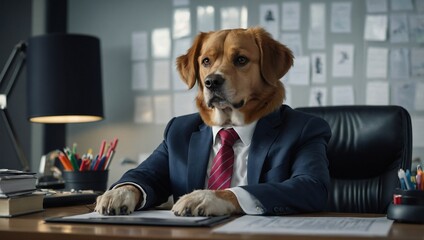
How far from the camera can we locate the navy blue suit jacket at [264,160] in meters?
1.26

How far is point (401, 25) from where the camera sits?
110 inches

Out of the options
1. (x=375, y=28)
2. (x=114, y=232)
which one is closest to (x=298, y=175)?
(x=114, y=232)

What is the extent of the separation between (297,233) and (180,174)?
2.15ft

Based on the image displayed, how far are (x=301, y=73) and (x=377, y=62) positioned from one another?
0.39 m

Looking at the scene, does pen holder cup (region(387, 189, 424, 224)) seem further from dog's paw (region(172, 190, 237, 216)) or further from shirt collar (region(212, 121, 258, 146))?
shirt collar (region(212, 121, 258, 146))

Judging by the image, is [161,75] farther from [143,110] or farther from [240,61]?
[240,61]

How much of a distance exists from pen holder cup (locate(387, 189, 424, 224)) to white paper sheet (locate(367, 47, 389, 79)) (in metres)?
1.87

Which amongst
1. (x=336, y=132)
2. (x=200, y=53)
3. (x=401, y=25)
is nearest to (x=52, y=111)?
(x=200, y=53)

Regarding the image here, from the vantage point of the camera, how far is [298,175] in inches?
50.3

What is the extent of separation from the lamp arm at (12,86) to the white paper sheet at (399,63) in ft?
5.98

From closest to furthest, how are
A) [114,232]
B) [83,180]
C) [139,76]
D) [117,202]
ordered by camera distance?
[114,232] → [117,202] → [83,180] → [139,76]

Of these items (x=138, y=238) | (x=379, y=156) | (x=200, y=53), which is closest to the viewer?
(x=138, y=238)

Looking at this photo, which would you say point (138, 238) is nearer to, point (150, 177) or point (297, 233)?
point (297, 233)

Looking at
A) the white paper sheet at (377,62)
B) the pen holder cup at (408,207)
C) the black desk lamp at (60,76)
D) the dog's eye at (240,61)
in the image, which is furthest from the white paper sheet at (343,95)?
the pen holder cup at (408,207)
